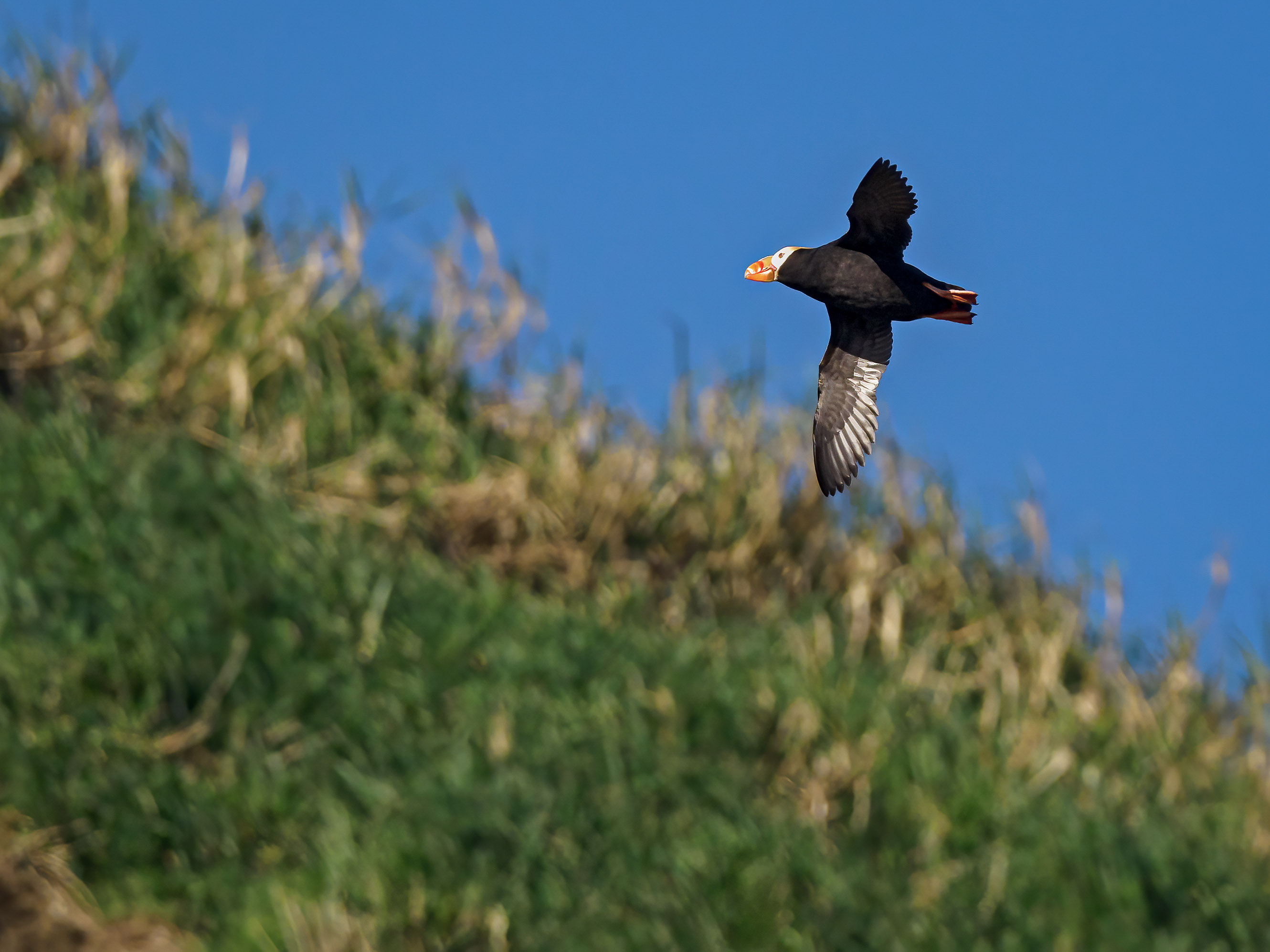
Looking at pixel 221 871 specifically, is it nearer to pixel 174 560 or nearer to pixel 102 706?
pixel 102 706

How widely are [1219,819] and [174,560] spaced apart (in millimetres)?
3679

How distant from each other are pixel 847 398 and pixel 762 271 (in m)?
0.71

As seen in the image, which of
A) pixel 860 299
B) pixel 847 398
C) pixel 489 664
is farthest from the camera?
pixel 847 398

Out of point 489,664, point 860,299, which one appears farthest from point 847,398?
point 489,664

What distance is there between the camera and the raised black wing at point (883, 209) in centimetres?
568

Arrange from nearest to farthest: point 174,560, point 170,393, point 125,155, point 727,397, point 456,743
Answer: point 456,743 → point 174,560 → point 170,393 → point 727,397 → point 125,155

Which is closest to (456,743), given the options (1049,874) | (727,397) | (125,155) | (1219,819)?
(1049,874)

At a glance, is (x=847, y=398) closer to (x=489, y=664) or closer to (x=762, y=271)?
(x=762, y=271)

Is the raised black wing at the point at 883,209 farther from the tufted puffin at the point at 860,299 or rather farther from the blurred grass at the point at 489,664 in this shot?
the blurred grass at the point at 489,664

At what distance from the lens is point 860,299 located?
6.09 meters

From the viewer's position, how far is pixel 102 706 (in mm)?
5020

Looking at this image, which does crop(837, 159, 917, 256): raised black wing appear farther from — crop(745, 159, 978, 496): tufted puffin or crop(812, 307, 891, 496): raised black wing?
crop(812, 307, 891, 496): raised black wing

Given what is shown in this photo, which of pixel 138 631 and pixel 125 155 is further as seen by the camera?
pixel 125 155

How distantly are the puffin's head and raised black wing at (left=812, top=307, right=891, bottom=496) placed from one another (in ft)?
1.34
